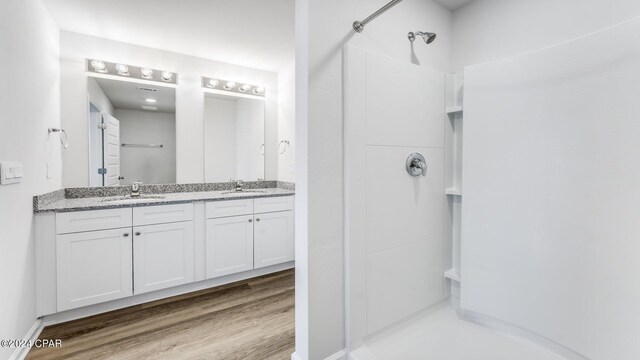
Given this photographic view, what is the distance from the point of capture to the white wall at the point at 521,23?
1.36 m

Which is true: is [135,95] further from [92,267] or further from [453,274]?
[453,274]

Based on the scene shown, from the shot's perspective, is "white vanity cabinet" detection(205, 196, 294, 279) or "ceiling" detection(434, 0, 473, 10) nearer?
"ceiling" detection(434, 0, 473, 10)

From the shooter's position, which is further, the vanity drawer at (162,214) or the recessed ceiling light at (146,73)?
the recessed ceiling light at (146,73)

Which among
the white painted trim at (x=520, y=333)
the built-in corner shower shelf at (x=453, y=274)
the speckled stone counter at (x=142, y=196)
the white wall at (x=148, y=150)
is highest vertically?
the white wall at (x=148, y=150)

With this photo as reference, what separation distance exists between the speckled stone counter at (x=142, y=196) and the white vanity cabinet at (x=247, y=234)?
109mm

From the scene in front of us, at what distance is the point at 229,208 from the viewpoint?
2707 millimetres

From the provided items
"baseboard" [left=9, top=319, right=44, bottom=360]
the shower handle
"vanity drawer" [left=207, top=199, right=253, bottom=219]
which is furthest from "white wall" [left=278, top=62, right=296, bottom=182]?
"baseboard" [left=9, top=319, right=44, bottom=360]

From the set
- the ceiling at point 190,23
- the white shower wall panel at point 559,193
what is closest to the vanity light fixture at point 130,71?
the ceiling at point 190,23

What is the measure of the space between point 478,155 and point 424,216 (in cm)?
54

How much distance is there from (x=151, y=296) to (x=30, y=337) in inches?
29.3

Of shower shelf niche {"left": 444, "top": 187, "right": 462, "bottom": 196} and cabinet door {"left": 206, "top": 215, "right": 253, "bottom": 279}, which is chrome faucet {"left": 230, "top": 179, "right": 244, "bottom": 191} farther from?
shower shelf niche {"left": 444, "top": 187, "right": 462, "bottom": 196}

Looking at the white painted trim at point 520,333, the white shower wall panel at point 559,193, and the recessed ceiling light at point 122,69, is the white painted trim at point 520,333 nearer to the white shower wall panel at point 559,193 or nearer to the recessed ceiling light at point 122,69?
the white shower wall panel at point 559,193

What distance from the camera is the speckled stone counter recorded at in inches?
81.3

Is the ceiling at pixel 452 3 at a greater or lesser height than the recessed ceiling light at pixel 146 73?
greater
